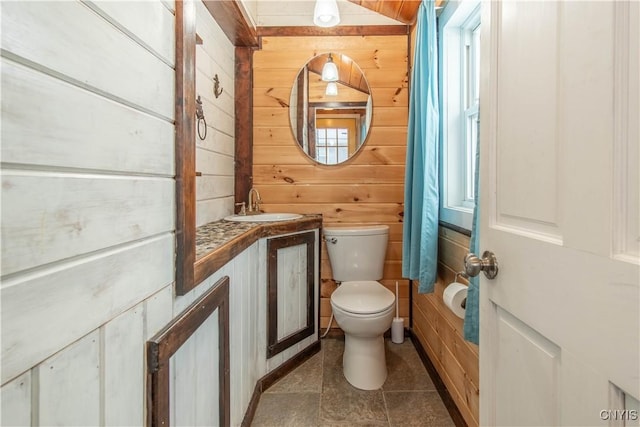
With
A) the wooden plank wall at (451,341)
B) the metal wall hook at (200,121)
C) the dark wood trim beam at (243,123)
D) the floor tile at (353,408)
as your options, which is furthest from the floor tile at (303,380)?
the metal wall hook at (200,121)

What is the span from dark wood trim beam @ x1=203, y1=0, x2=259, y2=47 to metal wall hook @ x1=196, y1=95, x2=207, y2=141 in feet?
1.95

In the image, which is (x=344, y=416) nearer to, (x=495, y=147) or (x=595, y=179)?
(x=495, y=147)

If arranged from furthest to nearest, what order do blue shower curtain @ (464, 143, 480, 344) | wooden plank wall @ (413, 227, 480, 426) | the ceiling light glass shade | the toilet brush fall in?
the toilet brush → the ceiling light glass shade → wooden plank wall @ (413, 227, 480, 426) → blue shower curtain @ (464, 143, 480, 344)

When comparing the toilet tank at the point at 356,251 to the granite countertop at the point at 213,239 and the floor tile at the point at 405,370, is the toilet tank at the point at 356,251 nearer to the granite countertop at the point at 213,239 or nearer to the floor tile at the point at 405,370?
the floor tile at the point at 405,370

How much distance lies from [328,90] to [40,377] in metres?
2.32

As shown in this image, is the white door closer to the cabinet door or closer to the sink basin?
the cabinet door

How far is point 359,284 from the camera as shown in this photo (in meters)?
2.20

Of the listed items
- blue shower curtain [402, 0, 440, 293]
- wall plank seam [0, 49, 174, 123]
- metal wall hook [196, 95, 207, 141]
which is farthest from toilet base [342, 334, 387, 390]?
wall plank seam [0, 49, 174, 123]

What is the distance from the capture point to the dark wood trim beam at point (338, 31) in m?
2.39

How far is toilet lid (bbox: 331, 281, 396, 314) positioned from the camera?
→ 5.80 ft

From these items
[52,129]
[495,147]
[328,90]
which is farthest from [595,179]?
[328,90]

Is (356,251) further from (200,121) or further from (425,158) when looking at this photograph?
(200,121)

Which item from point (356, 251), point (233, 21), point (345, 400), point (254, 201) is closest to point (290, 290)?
point (356, 251)

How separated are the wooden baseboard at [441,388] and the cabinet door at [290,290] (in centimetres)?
73
